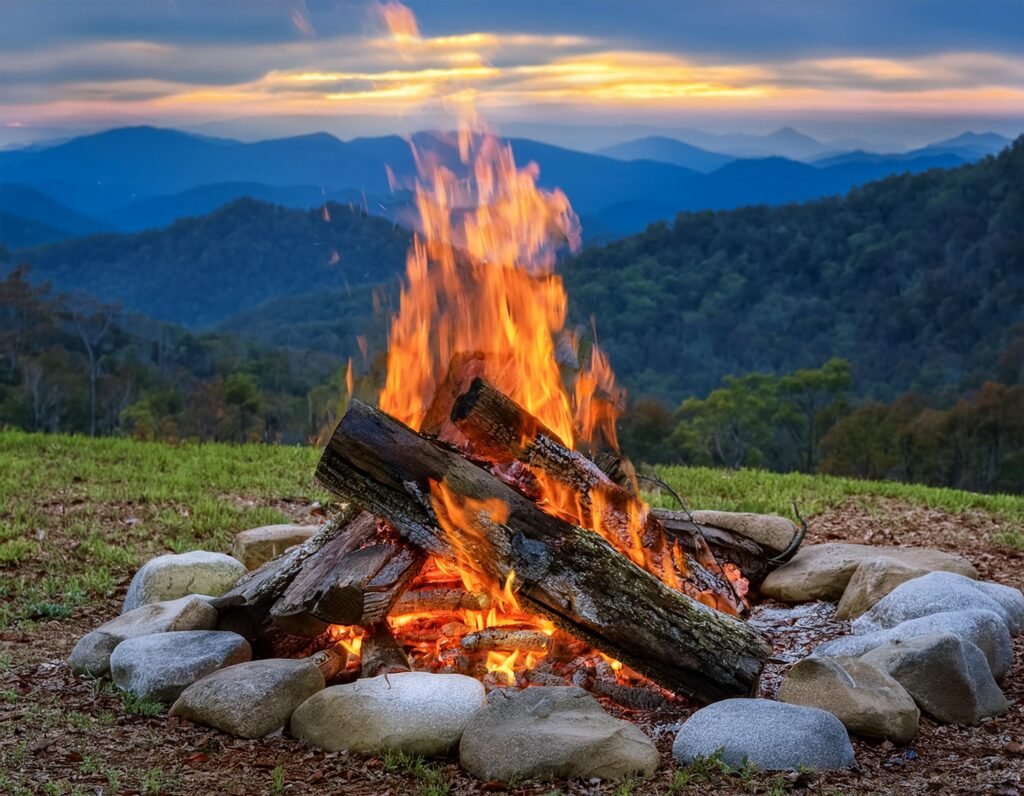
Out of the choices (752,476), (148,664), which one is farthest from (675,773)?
(752,476)

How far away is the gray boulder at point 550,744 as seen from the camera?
16.8 ft

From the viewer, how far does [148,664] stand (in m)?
6.33

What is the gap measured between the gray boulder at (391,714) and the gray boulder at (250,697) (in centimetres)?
13

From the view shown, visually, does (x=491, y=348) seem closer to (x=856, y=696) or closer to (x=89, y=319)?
(x=856, y=696)

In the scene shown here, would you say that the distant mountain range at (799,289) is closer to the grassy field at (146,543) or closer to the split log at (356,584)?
the grassy field at (146,543)

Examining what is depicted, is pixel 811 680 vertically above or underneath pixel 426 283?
underneath

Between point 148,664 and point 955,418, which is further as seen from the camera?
point 955,418

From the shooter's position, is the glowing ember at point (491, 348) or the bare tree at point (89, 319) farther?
the bare tree at point (89, 319)

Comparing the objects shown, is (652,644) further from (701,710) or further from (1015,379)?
(1015,379)

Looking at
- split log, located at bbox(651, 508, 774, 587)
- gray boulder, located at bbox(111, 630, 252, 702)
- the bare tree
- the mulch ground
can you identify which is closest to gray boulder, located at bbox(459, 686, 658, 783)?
the mulch ground

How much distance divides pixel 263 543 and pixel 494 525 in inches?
127

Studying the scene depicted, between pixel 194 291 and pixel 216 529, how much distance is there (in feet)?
391

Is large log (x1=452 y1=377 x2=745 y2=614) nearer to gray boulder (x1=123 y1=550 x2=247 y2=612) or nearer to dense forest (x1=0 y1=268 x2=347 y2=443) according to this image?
gray boulder (x1=123 y1=550 x2=247 y2=612)

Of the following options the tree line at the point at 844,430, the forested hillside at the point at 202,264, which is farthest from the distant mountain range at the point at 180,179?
the tree line at the point at 844,430
